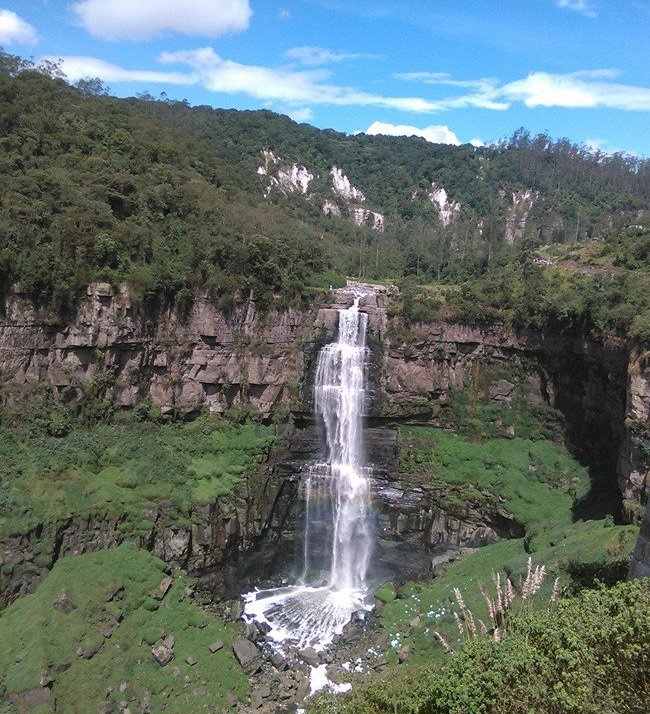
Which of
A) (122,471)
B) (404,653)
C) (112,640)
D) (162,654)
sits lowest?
(162,654)

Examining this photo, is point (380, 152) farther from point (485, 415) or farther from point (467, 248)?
point (485, 415)

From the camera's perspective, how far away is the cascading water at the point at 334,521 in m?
22.7

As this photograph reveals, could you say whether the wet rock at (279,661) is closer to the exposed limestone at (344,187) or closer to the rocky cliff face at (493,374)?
the rocky cliff face at (493,374)

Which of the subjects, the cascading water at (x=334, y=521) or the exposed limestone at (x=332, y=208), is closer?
the cascading water at (x=334, y=521)

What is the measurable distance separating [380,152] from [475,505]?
215ft

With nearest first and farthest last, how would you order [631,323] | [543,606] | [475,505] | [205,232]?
[543,606] → [631,323] → [475,505] → [205,232]

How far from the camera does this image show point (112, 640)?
18.7 meters

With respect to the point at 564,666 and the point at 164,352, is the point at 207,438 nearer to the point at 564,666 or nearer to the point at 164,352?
the point at 164,352

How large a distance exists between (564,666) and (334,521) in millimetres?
19575

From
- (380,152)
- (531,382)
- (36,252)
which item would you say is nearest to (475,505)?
(531,382)

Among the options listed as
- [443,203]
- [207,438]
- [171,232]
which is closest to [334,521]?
[207,438]

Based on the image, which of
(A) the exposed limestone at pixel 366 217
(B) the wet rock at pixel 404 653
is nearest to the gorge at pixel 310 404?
(B) the wet rock at pixel 404 653

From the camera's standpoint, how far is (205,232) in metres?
29.9

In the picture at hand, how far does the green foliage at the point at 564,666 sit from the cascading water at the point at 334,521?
13147mm
